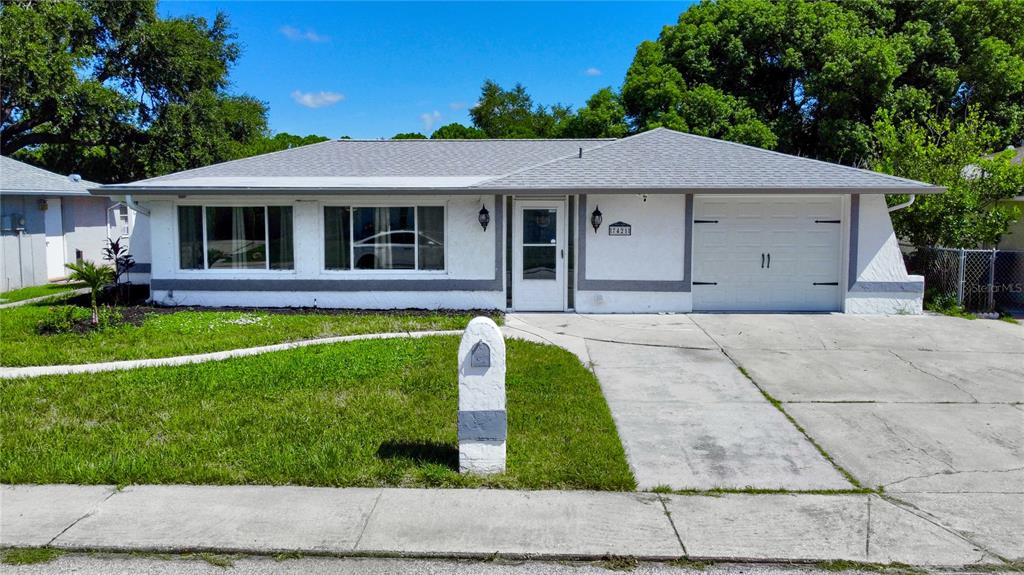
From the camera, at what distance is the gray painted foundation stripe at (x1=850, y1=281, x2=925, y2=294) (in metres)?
13.5

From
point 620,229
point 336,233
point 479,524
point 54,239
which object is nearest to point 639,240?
point 620,229

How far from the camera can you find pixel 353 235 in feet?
45.7

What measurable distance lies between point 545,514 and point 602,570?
0.78 m

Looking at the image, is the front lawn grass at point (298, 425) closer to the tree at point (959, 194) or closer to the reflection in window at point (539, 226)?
the reflection in window at point (539, 226)

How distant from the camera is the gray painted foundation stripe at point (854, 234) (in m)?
13.5

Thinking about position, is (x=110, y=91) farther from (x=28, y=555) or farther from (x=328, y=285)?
(x=28, y=555)

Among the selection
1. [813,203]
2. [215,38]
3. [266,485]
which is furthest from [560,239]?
[215,38]

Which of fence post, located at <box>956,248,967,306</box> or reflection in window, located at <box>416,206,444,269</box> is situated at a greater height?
reflection in window, located at <box>416,206,444,269</box>

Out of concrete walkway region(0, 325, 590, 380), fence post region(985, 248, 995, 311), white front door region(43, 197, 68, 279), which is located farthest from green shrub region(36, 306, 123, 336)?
fence post region(985, 248, 995, 311)

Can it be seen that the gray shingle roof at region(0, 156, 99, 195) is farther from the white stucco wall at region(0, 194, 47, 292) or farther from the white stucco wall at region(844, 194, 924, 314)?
the white stucco wall at region(844, 194, 924, 314)

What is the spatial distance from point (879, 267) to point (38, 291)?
1898cm

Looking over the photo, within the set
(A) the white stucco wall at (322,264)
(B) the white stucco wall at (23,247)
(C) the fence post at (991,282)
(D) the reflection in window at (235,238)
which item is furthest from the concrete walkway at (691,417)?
(B) the white stucco wall at (23,247)

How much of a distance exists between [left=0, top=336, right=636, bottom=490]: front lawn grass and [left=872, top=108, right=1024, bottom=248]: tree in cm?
971

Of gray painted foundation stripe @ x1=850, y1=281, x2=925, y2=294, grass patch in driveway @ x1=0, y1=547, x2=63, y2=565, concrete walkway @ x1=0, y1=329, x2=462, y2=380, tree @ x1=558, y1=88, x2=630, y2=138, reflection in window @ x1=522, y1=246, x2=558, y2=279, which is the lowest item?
grass patch in driveway @ x1=0, y1=547, x2=63, y2=565
